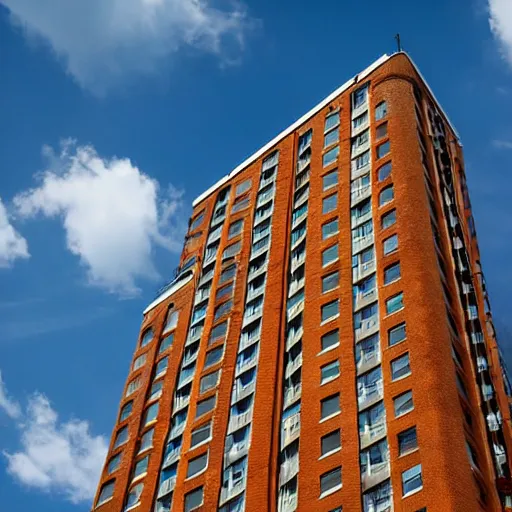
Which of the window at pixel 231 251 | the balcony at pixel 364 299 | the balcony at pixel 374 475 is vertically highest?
the window at pixel 231 251

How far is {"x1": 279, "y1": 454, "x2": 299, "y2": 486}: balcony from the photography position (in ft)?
131

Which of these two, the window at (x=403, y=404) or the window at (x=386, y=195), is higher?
the window at (x=386, y=195)

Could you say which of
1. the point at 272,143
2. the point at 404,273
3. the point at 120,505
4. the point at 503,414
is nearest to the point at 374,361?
the point at 404,273

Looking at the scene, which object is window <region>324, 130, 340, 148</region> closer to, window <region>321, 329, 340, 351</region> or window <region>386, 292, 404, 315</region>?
window <region>386, 292, 404, 315</region>

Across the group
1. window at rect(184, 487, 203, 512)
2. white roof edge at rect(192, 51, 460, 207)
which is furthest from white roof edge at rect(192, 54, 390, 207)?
window at rect(184, 487, 203, 512)

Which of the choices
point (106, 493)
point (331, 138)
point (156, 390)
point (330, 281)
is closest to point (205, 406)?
point (156, 390)

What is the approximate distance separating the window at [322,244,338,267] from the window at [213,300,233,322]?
7.26 meters

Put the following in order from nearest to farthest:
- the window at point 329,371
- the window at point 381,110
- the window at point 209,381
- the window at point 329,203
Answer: the window at point 329,371
the window at point 209,381
the window at point 329,203
the window at point 381,110

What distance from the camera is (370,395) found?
131 ft

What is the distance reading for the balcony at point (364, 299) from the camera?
44.2m

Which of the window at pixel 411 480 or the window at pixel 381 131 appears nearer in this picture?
the window at pixel 411 480

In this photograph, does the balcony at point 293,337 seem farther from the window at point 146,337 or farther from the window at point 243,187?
A: the window at point 243,187

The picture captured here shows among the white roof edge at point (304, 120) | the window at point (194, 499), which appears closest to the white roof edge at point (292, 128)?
the white roof edge at point (304, 120)

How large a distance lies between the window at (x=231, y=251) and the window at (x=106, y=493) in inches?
641
